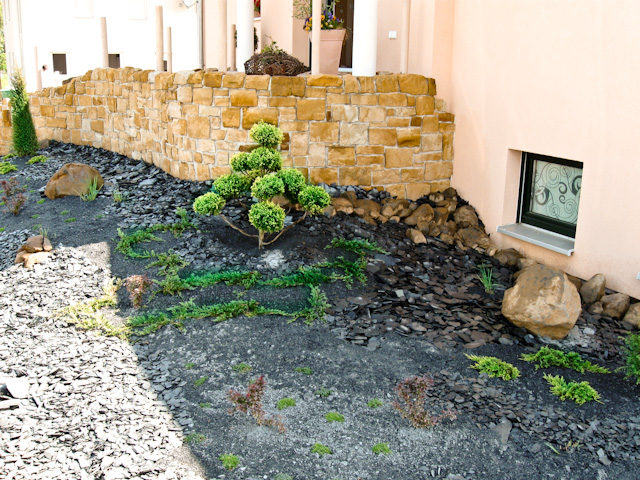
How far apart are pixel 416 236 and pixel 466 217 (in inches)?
36.8

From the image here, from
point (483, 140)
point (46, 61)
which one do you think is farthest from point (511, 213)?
point (46, 61)

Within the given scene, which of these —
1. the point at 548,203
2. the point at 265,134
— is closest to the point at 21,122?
the point at 265,134

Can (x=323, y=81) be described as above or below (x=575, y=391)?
above

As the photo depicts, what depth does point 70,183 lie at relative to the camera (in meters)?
9.39

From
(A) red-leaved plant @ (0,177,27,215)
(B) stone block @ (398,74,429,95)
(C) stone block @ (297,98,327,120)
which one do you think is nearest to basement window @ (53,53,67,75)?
(A) red-leaved plant @ (0,177,27,215)

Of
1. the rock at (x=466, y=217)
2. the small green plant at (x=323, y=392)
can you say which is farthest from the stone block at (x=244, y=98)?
the small green plant at (x=323, y=392)

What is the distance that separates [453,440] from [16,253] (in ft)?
19.1

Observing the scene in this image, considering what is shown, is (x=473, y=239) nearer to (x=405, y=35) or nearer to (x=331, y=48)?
(x=405, y=35)

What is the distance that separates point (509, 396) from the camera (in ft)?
16.3

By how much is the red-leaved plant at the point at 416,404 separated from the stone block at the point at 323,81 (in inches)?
180

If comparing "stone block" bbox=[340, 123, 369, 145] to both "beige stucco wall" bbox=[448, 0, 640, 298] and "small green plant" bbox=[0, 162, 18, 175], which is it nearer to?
"beige stucco wall" bbox=[448, 0, 640, 298]

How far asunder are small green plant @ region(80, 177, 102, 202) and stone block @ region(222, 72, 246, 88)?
8.41 ft

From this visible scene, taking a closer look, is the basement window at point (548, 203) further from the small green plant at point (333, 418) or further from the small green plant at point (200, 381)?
the small green plant at point (200, 381)

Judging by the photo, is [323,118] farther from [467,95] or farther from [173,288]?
[173,288]
